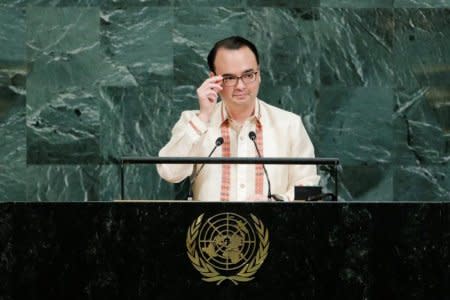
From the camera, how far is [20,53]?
605 cm

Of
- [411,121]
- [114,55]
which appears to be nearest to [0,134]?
[114,55]

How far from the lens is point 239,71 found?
528 cm

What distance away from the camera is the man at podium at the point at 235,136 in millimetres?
→ 5176

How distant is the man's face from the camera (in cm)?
528

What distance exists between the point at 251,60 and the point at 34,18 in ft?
5.02

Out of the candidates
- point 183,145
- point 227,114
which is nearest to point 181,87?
point 227,114

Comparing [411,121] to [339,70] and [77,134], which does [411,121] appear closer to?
[339,70]

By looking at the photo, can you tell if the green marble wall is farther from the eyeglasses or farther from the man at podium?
the eyeglasses
